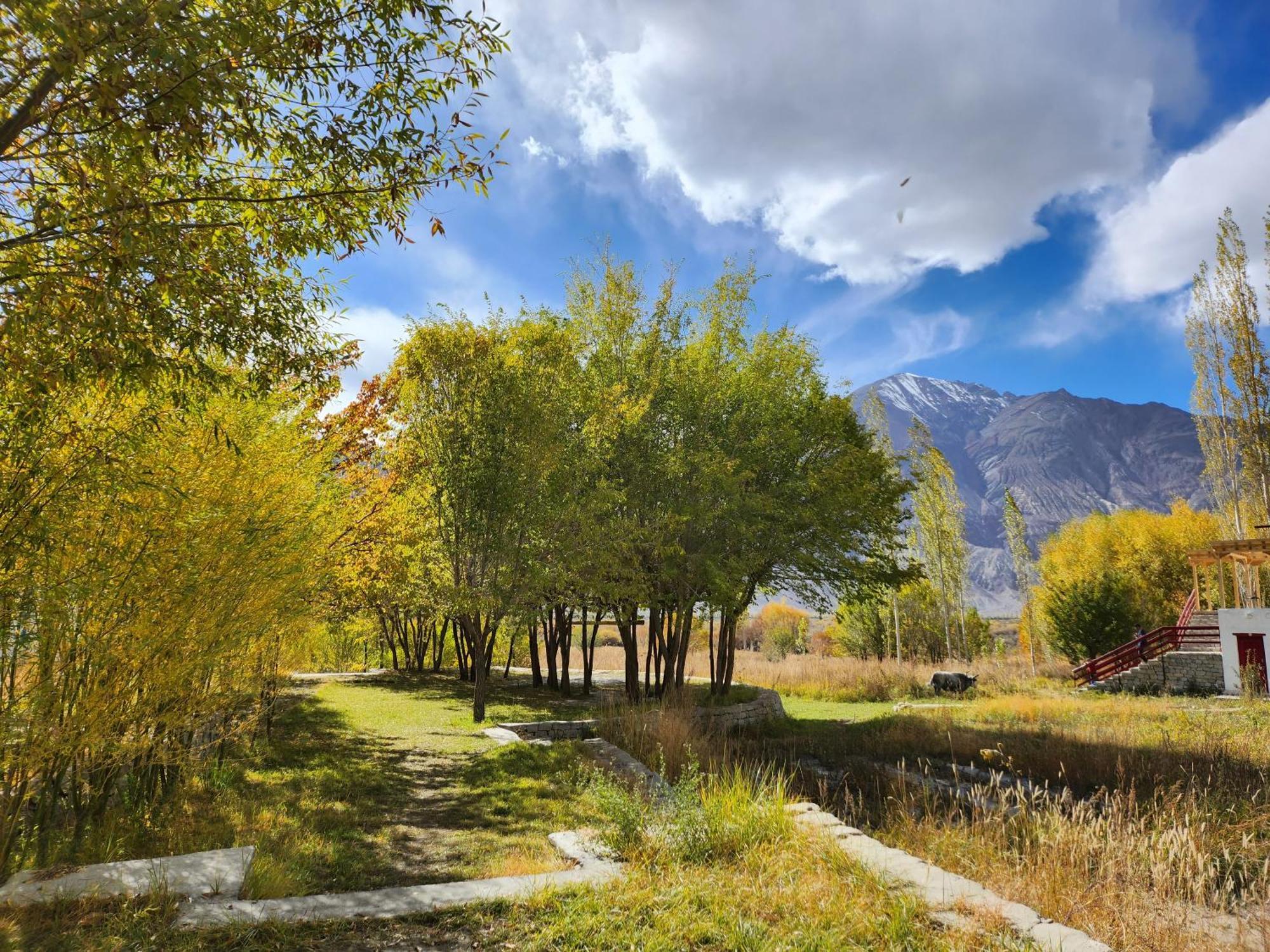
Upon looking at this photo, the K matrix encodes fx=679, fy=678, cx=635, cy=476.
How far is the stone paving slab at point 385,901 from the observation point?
3.90m

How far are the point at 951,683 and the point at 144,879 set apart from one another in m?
23.0

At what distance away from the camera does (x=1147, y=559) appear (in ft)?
109

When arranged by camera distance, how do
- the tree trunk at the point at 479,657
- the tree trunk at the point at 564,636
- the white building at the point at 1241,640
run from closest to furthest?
the tree trunk at the point at 479,657 < the tree trunk at the point at 564,636 < the white building at the point at 1241,640

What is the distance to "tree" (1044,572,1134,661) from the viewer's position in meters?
26.9

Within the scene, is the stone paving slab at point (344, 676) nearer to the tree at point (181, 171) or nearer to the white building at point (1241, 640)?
the tree at point (181, 171)

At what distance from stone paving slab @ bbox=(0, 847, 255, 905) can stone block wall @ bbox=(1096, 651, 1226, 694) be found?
25887 millimetres

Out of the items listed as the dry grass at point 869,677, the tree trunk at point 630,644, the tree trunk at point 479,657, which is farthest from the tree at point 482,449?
the dry grass at point 869,677

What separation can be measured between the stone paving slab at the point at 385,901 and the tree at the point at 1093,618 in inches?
1143

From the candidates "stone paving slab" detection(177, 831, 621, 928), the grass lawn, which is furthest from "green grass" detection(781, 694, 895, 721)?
"stone paving slab" detection(177, 831, 621, 928)

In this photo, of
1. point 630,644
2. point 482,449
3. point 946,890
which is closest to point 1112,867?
point 946,890

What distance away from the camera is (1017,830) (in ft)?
21.6

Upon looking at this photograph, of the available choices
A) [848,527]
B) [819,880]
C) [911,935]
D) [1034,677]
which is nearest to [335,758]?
[819,880]

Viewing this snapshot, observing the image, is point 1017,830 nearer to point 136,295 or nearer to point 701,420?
point 136,295

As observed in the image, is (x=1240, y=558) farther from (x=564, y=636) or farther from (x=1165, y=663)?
(x=564, y=636)
